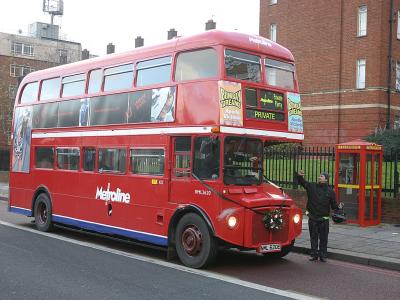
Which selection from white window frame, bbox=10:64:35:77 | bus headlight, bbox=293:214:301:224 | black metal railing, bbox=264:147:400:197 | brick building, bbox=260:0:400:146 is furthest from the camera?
white window frame, bbox=10:64:35:77

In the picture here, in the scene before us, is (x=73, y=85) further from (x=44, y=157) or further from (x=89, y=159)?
(x=44, y=157)

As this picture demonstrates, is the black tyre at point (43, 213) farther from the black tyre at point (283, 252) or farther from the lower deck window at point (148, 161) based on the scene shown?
the black tyre at point (283, 252)

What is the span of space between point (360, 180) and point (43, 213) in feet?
26.3

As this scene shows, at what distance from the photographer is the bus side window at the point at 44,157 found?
1309cm

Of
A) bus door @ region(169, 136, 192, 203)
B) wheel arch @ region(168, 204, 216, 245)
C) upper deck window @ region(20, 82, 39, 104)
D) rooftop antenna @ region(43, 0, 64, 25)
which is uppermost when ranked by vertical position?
rooftop antenna @ region(43, 0, 64, 25)

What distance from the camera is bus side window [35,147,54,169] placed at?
1309cm

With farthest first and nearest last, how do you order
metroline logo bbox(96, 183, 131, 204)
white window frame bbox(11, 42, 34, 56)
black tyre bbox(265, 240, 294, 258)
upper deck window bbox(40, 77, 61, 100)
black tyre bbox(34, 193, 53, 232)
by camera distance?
1. white window frame bbox(11, 42, 34, 56)
2. upper deck window bbox(40, 77, 61, 100)
3. black tyre bbox(34, 193, 53, 232)
4. metroline logo bbox(96, 183, 131, 204)
5. black tyre bbox(265, 240, 294, 258)

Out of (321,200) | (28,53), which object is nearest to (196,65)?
(321,200)

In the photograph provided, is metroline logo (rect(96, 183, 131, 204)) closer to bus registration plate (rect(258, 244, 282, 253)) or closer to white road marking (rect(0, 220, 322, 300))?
white road marking (rect(0, 220, 322, 300))

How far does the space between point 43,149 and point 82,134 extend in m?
1.97

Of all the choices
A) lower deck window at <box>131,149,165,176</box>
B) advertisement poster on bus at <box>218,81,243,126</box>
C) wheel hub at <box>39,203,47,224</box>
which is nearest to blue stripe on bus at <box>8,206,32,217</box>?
wheel hub at <box>39,203,47,224</box>

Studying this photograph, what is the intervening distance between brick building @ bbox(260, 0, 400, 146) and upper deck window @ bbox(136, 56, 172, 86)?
2339cm

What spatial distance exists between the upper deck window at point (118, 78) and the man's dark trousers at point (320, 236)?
4.56 m

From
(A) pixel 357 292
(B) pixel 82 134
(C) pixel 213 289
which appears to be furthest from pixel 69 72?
(A) pixel 357 292
